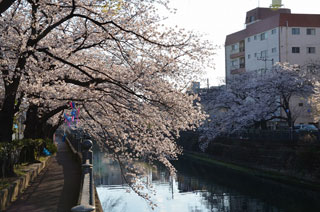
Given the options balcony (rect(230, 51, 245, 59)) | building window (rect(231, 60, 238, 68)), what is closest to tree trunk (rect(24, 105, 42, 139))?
balcony (rect(230, 51, 245, 59))

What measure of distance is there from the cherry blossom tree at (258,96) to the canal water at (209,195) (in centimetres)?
566

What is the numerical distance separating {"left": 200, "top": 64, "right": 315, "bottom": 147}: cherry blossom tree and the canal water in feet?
18.6

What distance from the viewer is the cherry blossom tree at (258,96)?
29.1 metres

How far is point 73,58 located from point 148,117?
9.64ft

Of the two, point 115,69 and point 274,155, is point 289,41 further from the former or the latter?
point 115,69

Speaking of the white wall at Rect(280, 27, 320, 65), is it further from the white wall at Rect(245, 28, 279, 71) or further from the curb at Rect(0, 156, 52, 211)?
the curb at Rect(0, 156, 52, 211)

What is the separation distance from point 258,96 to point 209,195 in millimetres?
12982

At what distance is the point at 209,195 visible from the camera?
20.5 meters

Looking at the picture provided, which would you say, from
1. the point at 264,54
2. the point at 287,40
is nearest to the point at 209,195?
the point at 287,40

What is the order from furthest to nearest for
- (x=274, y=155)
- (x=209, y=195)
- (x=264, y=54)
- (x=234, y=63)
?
(x=234, y=63) → (x=264, y=54) → (x=274, y=155) → (x=209, y=195)

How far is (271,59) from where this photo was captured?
40.9 metres

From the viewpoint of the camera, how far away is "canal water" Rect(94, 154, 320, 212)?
17453 millimetres

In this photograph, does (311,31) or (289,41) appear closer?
(289,41)

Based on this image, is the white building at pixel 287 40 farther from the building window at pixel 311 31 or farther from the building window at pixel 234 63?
the building window at pixel 234 63
